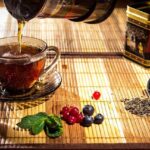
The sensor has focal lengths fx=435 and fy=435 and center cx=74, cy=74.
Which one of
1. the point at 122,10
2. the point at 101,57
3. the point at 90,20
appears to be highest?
the point at 90,20

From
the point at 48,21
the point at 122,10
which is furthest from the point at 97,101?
the point at 122,10

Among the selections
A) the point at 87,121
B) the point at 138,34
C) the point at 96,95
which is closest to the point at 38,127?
the point at 87,121

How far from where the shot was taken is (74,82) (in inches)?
50.0

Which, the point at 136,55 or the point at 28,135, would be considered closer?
the point at 28,135

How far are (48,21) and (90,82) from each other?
61 centimetres

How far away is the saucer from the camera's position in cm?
110

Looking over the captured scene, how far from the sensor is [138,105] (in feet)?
3.77

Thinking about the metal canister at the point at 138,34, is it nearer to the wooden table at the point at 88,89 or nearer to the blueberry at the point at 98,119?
the wooden table at the point at 88,89

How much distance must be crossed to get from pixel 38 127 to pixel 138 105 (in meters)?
0.29

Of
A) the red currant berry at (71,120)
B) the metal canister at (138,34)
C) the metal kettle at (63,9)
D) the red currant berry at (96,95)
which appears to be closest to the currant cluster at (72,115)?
the red currant berry at (71,120)

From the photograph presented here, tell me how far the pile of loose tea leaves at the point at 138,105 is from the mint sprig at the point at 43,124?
0.21m

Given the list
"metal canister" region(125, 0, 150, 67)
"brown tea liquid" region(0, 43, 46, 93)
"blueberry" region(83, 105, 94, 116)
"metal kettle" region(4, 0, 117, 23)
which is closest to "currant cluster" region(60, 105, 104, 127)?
"blueberry" region(83, 105, 94, 116)

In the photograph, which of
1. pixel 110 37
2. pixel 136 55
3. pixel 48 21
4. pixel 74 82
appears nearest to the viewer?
pixel 74 82

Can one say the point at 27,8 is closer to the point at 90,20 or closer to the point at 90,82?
the point at 90,20
